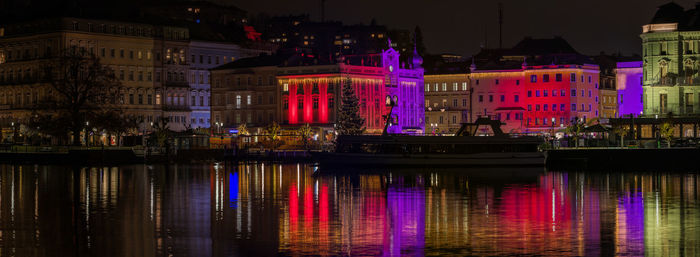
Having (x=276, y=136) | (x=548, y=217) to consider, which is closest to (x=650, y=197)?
(x=548, y=217)

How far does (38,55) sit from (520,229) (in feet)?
311

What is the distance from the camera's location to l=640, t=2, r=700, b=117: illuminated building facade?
108 m

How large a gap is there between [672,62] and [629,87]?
16.2 meters

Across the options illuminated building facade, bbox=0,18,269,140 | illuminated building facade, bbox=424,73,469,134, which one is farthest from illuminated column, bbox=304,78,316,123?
illuminated building facade, bbox=424,73,469,134

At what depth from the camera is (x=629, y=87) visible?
12438cm

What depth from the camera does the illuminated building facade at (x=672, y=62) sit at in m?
108

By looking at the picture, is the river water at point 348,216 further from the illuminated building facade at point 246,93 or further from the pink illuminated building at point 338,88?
the illuminated building facade at point 246,93

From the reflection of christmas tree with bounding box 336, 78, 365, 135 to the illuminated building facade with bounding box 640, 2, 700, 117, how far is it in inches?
1152

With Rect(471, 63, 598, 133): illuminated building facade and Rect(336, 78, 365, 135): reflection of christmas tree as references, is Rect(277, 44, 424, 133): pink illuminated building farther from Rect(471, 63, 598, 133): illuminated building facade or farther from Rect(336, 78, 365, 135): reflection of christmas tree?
Rect(471, 63, 598, 133): illuminated building facade

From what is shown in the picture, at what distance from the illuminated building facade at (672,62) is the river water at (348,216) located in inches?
1682

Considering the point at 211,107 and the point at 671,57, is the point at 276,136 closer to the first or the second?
the point at 211,107

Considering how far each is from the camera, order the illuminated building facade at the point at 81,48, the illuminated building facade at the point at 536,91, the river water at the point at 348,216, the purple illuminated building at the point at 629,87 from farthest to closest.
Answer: the illuminated building facade at the point at 536,91, the purple illuminated building at the point at 629,87, the illuminated building facade at the point at 81,48, the river water at the point at 348,216

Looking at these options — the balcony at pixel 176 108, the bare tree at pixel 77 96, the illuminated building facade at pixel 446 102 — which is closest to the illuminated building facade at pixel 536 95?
the illuminated building facade at pixel 446 102

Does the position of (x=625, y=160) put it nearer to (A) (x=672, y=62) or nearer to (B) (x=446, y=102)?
(A) (x=672, y=62)
